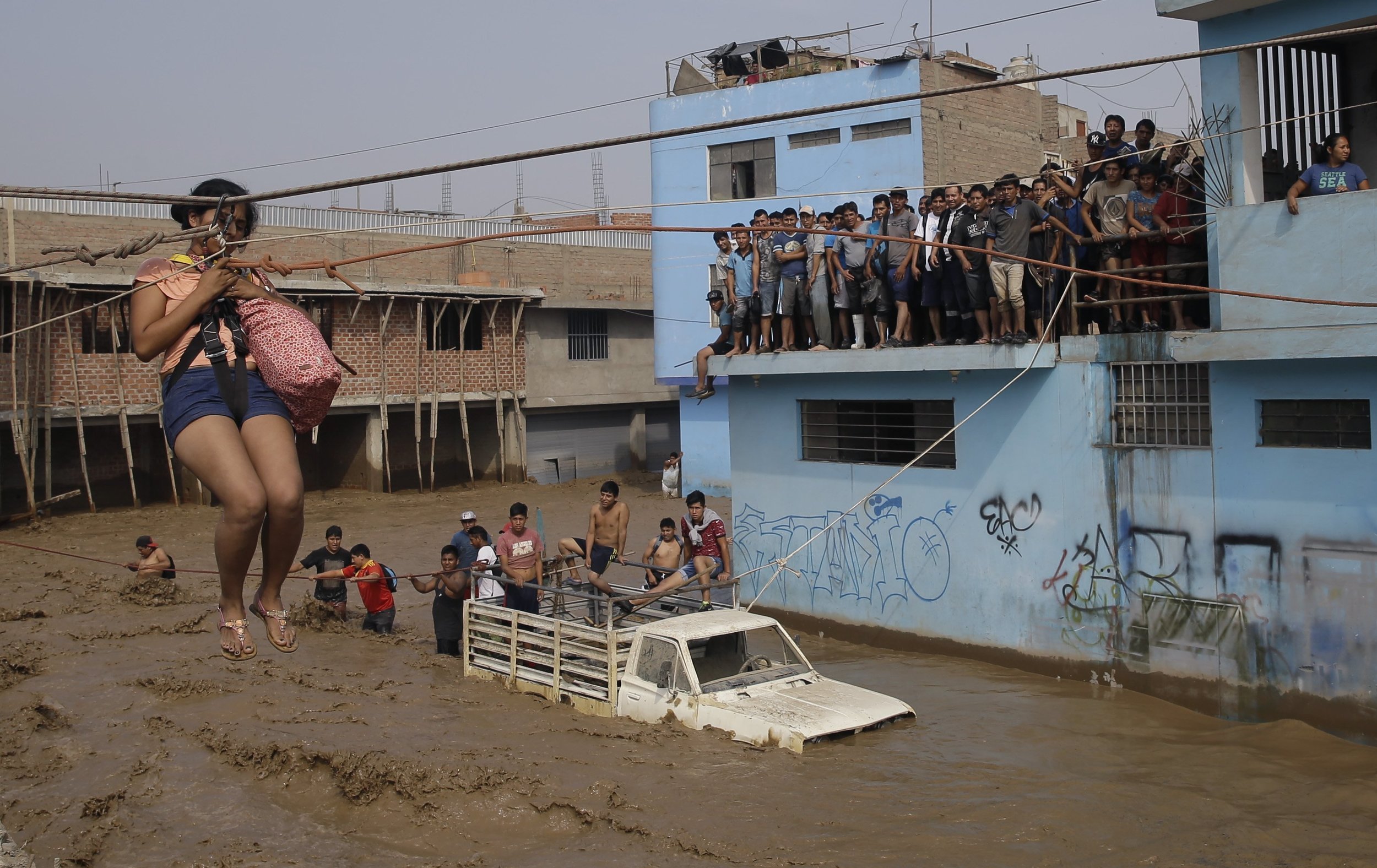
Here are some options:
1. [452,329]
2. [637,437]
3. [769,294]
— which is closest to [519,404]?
[452,329]

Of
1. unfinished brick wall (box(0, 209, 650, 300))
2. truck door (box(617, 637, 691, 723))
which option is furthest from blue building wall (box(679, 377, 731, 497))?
truck door (box(617, 637, 691, 723))

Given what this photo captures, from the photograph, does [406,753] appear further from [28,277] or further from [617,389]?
[617,389]

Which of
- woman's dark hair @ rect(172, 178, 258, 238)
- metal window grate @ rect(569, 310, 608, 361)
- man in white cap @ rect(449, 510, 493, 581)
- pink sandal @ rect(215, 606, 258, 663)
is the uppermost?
metal window grate @ rect(569, 310, 608, 361)

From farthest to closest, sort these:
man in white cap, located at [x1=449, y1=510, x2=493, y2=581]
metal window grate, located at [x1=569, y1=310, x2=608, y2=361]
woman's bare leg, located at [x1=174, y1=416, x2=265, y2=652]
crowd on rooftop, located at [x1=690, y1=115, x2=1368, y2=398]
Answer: metal window grate, located at [x1=569, y1=310, x2=608, y2=361]
man in white cap, located at [x1=449, y1=510, x2=493, y2=581]
crowd on rooftop, located at [x1=690, y1=115, x2=1368, y2=398]
woman's bare leg, located at [x1=174, y1=416, x2=265, y2=652]

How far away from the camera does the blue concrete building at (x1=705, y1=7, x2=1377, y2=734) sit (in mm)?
9742

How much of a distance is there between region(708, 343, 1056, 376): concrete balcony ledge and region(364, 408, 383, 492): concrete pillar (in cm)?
1510

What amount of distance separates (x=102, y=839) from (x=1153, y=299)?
9518 mm

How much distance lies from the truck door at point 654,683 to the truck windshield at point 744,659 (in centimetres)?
17

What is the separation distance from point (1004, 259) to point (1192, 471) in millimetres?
2615

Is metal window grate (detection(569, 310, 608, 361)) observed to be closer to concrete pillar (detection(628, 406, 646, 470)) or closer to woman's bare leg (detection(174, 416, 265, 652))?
concrete pillar (detection(628, 406, 646, 470))

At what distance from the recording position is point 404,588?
1881cm

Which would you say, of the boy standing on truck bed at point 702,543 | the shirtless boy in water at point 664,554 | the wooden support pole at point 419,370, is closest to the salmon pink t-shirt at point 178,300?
the boy standing on truck bed at point 702,543

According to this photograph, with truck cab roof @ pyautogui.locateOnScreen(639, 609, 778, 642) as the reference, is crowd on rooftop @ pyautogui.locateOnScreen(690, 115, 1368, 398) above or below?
above

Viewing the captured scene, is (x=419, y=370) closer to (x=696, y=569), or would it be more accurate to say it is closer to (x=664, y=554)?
(x=664, y=554)
